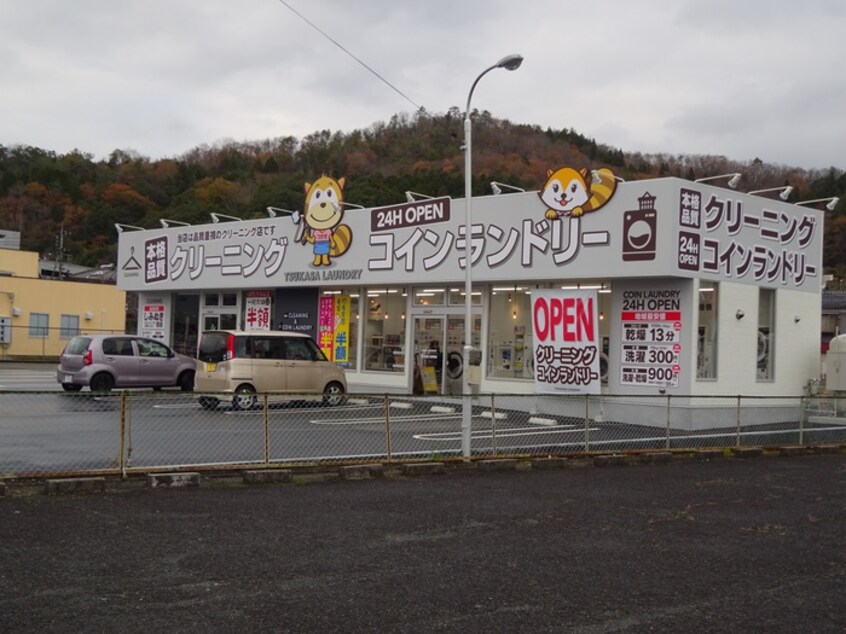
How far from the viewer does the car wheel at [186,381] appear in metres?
22.1

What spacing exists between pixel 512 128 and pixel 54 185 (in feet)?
127

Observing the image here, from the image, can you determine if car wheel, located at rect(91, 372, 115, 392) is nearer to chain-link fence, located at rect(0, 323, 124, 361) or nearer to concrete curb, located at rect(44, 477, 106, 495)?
concrete curb, located at rect(44, 477, 106, 495)

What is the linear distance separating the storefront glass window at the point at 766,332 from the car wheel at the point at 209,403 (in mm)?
12744

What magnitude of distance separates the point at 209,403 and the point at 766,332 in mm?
13146

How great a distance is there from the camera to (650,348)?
1797cm

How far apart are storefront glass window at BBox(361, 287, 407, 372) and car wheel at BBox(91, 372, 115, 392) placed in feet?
21.4

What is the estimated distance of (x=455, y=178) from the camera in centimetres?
3822

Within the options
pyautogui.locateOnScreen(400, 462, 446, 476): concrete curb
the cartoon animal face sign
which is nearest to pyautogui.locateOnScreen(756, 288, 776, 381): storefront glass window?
pyautogui.locateOnScreen(400, 462, 446, 476): concrete curb

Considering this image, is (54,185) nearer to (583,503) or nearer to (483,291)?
(483,291)

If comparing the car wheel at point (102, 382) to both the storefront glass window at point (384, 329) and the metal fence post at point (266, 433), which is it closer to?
the storefront glass window at point (384, 329)

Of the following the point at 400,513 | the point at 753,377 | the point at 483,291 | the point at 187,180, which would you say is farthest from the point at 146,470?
the point at 187,180

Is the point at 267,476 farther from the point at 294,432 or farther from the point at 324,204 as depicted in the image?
the point at 324,204

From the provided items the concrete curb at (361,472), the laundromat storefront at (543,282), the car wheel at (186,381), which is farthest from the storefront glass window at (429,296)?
the concrete curb at (361,472)

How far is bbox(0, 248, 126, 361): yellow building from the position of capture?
42406mm
